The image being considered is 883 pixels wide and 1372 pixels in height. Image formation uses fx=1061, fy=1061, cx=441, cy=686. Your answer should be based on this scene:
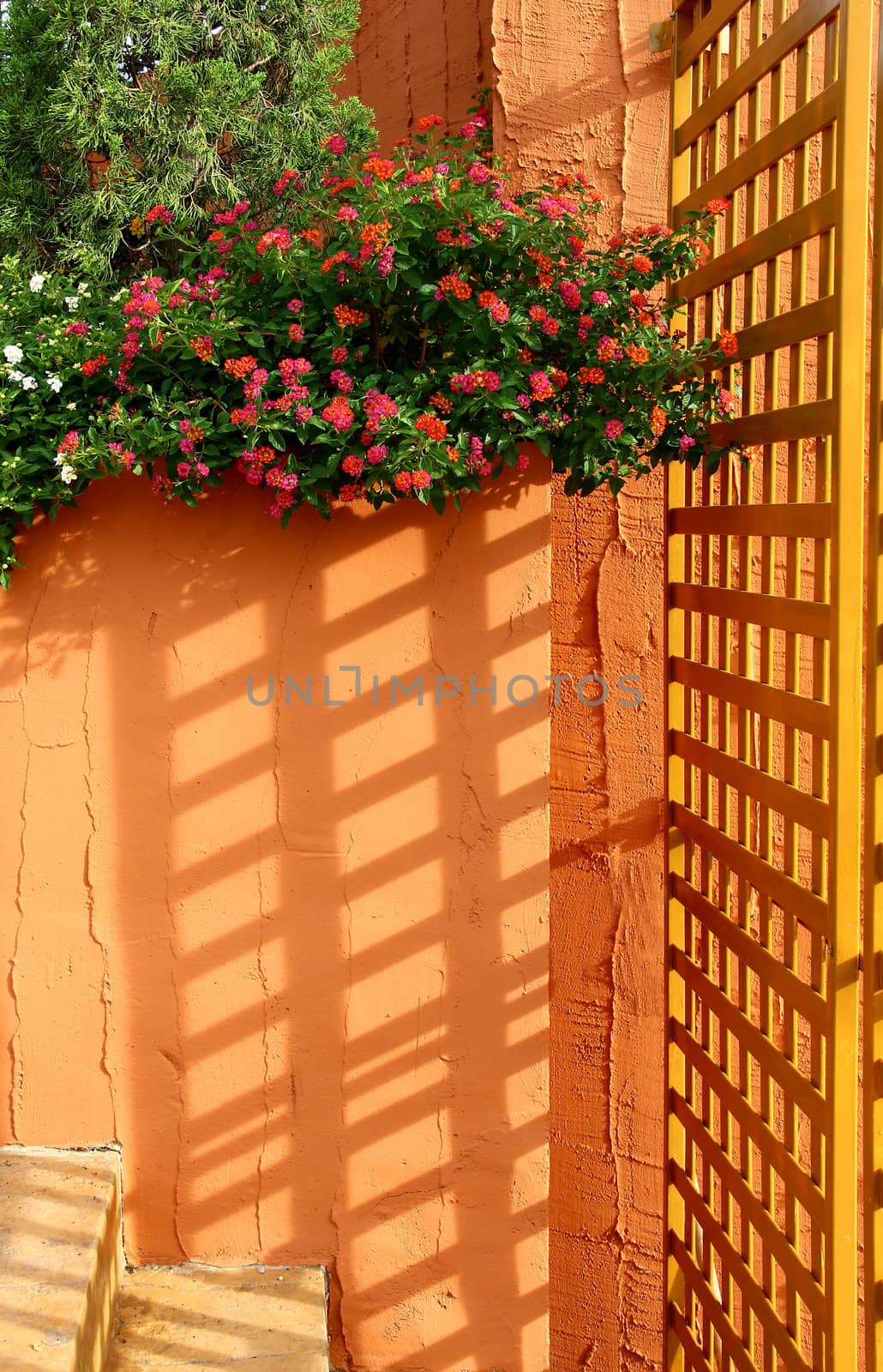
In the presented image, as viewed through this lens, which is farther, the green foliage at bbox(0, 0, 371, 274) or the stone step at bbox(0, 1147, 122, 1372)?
the green foliage at bbox(0, 0, 371, 274)

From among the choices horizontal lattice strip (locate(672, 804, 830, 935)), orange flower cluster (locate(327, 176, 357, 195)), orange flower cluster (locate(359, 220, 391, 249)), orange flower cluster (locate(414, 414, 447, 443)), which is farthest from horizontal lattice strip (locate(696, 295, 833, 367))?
horizontal lattice strip (locate(672, 804, 830, 935))

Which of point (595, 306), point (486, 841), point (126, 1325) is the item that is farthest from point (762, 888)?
point (126, 1325)

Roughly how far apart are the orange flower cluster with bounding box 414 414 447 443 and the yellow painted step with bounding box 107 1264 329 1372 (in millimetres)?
1781

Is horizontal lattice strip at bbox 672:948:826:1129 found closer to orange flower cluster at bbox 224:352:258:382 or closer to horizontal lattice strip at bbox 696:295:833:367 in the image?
horizontal lattice strip at bbox 696:295:833:367

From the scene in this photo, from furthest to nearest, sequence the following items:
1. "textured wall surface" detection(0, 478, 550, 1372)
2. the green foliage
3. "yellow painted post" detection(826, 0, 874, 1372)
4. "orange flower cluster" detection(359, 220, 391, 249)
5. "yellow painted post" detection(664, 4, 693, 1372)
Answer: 1. the green foliage
2. "yellow painted post" detection(664, 4, 693, 1372)
3. "textured wall surface" detection(0, 478, 550, 1372)
4. "orange flower cluster" detection(359, 220, 391, 249)
5. "yellow painted post" detection(826, 0, 874, 1372)

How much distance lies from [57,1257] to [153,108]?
3286 millimetres

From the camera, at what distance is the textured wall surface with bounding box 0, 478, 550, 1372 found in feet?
7.40

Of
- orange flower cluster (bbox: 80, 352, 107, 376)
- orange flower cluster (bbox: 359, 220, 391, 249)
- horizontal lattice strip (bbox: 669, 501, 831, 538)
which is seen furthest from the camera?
orange flower cluster (bbox: 80, 352, 107, 376)

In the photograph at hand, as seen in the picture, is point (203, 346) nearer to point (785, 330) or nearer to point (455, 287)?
point (455, 287)

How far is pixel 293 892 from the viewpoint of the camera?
2.29 metres

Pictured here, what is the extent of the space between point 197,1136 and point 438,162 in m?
2.12

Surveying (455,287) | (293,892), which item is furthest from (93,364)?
(293,892)

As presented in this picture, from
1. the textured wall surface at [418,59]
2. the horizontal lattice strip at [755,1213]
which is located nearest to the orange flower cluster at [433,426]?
the horizontal lattice strip at [755,1213]

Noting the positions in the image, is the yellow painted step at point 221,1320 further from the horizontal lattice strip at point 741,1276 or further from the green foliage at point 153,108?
the green foliage at point 153,108
